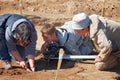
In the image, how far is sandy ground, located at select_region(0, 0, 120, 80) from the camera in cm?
691

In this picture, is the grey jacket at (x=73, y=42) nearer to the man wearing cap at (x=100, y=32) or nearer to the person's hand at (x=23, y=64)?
the man wearing cap at (x=100, y=32)

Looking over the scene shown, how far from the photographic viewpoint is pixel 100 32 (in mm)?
6477

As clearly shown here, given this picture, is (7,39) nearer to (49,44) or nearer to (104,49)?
(49,44)

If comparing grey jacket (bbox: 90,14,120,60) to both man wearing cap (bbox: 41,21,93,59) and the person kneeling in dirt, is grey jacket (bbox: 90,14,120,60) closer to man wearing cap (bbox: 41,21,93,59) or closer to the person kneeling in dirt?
man wearing cap (bbox: 41,21,93,59)

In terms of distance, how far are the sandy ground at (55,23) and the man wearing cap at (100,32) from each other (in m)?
0.30

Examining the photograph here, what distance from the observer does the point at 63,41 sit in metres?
7.43

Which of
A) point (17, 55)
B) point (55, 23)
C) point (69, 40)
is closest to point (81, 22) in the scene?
point (69, 40)

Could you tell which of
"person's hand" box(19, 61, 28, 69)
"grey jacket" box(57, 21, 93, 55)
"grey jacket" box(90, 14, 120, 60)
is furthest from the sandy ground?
"grey jacket" box(90, 14, 120, 60)

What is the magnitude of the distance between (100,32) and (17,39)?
137cm

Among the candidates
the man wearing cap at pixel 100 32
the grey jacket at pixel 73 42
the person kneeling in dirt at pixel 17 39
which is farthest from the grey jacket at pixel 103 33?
the person kneeling in dirt at pixel 17 39

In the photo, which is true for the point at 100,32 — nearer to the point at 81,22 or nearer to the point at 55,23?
the point at 81,22

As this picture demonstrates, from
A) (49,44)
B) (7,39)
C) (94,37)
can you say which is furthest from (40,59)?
(94,37)

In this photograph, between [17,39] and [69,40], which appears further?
[69,40]

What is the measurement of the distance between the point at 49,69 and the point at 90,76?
821mm
